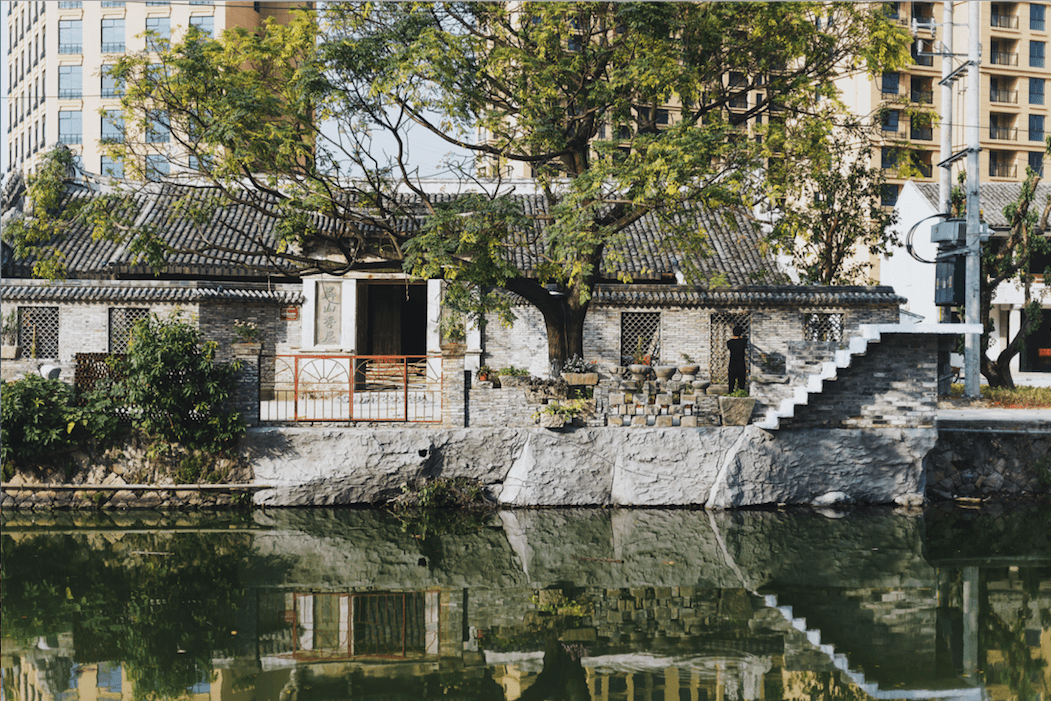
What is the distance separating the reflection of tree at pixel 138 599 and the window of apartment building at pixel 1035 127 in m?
→ 37.9

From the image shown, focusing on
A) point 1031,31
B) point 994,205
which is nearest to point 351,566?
point 994,205

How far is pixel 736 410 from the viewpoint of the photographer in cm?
1122

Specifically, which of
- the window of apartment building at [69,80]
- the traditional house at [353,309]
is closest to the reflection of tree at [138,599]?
the traditional house at [353,309]

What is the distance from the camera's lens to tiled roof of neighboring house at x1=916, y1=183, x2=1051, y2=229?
81.6 ft

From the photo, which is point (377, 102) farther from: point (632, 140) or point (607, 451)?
point (607, 451)

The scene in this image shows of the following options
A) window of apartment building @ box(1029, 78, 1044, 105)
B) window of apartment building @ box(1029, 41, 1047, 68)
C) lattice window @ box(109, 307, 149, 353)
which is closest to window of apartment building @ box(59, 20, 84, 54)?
lattice window @ box(109, 307, 149, 353)

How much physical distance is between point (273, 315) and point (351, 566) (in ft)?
32.2

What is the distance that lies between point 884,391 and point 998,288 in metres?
18.6

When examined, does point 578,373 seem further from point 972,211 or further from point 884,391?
point 972,211

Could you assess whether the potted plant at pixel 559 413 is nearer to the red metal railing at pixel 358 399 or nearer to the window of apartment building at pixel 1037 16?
the red metal railing at pixel 358 399

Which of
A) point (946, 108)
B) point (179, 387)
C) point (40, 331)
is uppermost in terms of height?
point (946, 108)

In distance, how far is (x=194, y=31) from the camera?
10.4 metres

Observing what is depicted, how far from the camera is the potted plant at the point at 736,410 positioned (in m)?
11.2

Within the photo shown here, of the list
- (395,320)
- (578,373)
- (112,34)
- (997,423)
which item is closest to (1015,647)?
(578,373)
